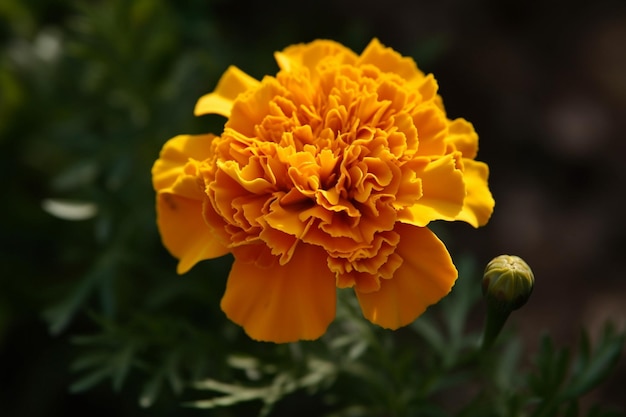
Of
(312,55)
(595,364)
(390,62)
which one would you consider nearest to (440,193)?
(390,62)

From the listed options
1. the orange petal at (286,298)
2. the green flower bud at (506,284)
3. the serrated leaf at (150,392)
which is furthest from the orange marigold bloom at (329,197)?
the serrated leaf at (150,392)

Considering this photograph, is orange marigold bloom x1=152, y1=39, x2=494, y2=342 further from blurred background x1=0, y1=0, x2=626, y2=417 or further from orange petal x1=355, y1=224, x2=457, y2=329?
blurred background x1=0, y1=0, x2=626, y2=417

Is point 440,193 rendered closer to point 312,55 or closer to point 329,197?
point 329,197

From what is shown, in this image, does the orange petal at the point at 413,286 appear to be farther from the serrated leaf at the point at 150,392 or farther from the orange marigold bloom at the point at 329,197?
the serrated leaf at the point at 150,392

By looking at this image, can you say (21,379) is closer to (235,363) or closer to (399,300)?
(235,363)

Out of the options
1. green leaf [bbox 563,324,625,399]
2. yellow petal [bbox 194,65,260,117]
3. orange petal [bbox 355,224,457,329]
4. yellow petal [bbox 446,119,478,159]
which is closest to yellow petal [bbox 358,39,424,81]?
yellow petal [bbox 446,119,478,159]
